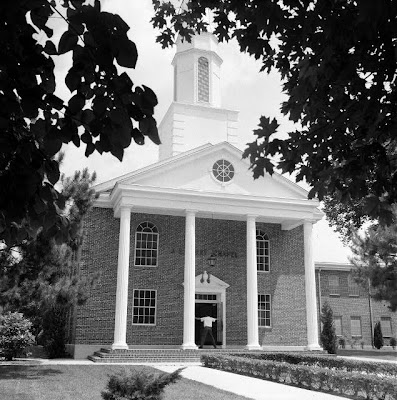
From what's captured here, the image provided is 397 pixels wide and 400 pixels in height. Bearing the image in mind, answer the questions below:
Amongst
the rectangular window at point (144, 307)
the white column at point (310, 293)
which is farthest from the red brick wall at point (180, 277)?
the white column at point (310, 293)

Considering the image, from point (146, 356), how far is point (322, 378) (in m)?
11.1

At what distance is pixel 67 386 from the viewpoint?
13.8m

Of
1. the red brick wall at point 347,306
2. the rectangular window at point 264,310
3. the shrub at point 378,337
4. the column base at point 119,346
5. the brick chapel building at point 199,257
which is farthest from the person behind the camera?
the red brick wall at point 347,306

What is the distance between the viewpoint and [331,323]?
3073 centimetres

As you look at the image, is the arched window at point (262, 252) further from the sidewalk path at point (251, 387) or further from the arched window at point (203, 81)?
the sidewalk path at point (251, 387)

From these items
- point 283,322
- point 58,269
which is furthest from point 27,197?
point 283,322

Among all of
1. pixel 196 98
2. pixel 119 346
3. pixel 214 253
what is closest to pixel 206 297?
pixel 214 253

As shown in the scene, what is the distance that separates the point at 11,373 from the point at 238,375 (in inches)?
285

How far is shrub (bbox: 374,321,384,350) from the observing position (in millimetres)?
35875

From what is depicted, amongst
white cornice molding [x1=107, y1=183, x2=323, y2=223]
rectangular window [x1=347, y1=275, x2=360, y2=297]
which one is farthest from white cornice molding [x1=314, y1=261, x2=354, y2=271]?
white cornice molding [x1=107, y1=183, x2=323, y2=223]

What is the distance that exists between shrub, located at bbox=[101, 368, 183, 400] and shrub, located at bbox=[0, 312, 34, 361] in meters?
14.8

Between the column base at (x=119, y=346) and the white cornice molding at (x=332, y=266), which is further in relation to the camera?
the white cornice molding at (x=332, y=266)

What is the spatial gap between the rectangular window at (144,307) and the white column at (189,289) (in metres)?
2.75

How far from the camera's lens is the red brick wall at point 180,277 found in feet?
86.5
